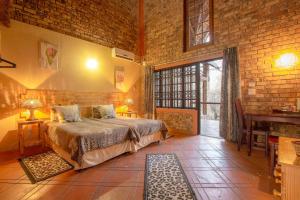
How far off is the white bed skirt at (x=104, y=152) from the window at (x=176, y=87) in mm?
1974

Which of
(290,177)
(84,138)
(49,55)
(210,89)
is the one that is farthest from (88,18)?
(210,89)

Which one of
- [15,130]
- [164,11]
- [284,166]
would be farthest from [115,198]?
[164,11]

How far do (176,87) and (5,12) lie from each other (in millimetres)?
4395

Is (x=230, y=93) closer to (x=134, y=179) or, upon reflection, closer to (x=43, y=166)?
(x=134, y=179)

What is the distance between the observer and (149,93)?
5793 mm

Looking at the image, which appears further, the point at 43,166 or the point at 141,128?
the point at 141,128

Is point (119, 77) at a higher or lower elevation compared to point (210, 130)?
higher

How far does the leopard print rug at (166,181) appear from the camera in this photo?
5.85ft

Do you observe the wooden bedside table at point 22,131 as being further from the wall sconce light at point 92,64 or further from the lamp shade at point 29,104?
the wall sconce light at point 92,64

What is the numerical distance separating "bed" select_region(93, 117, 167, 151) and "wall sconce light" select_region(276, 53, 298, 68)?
2659 mm

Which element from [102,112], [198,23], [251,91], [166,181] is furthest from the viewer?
[198,23]

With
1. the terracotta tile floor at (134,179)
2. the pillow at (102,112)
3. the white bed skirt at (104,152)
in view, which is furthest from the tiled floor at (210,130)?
the pillow at (102,112)

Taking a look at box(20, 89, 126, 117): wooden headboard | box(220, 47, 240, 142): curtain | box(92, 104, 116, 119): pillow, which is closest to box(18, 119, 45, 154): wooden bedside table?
box(20, 89, 126, 117): wooden headboard

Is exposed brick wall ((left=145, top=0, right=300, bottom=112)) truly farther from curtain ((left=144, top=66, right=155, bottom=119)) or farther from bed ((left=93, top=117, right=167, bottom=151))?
bed ((left=93, top=117, right=167, bottom=151))
